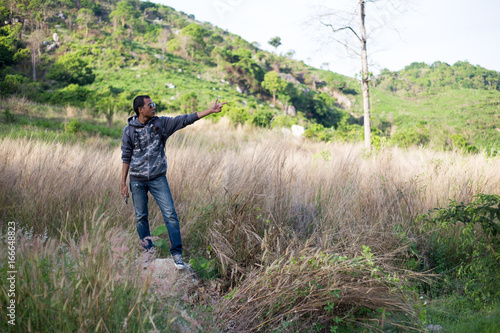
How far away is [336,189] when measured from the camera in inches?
200

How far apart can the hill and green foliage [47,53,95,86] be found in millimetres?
114

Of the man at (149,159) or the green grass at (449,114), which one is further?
the green grass at (449,114)

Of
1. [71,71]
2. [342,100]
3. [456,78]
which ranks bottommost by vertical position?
[71,71]

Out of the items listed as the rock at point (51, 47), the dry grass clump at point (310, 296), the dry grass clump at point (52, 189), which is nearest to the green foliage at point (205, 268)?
the dry grass clump at point (310, 296)

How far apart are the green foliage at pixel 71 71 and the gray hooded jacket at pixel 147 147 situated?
38949mm

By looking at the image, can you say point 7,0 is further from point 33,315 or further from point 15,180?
point 33,315

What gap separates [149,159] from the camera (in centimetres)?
356

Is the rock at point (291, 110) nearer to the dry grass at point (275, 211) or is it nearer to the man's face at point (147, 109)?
the dry grass at point (275, 211)

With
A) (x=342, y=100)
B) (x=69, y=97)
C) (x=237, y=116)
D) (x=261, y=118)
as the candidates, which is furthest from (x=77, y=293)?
(x=342, y=100)

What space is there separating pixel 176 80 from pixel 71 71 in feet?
40.3

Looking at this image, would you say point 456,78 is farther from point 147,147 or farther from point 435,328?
point 147,147

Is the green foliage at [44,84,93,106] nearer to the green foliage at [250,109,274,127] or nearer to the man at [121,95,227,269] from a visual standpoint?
the green foliage at [250,109,274,127]

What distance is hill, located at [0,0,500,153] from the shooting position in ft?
84.9

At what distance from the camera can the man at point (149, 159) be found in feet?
11.6
